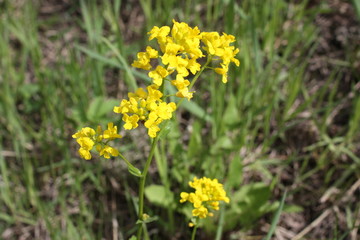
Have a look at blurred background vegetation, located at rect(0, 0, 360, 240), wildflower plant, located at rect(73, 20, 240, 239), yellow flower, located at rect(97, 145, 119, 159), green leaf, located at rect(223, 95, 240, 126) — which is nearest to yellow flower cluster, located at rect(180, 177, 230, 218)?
wildflower plant, located at rect(73, 20, 240, 239)

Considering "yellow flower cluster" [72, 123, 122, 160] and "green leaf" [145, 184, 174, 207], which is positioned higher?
"green leaf" [145, 184, 174, 207]

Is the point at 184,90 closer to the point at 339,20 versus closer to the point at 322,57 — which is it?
the point at 322,57

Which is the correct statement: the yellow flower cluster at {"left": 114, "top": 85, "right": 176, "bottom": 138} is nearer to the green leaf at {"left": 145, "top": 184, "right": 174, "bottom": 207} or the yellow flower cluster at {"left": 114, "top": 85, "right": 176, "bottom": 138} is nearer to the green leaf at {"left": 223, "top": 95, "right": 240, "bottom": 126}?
the green leaf at {"left": 145, "top": 184, "right": 174, "bottom": 207}

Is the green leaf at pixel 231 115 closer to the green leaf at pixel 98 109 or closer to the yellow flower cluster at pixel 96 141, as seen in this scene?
the green leaf at pixel 98 109

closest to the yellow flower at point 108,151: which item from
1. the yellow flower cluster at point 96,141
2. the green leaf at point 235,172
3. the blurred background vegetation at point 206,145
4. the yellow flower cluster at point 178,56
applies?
the yellow flower cluster at point 96,141

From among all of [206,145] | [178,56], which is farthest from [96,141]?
[206,145]
